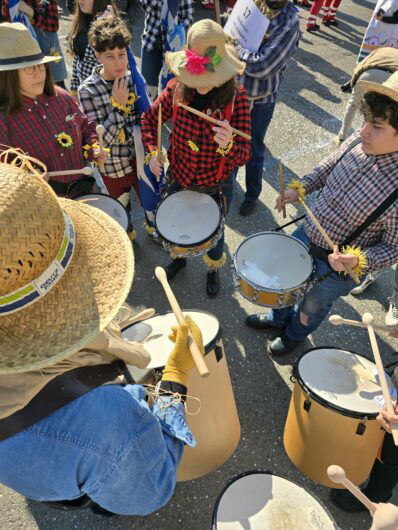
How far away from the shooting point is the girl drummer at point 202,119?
248cm

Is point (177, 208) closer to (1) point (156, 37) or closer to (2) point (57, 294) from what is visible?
(2) point (57, 294)

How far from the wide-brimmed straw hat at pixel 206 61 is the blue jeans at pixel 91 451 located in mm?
1959

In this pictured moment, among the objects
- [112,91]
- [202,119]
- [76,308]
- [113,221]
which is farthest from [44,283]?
[112,91]

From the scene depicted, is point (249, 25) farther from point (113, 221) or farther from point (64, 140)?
point (113, 221)

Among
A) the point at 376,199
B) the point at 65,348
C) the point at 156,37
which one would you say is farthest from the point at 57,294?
the point at 156,37

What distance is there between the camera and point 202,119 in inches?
104

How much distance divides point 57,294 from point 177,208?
1.78 meters

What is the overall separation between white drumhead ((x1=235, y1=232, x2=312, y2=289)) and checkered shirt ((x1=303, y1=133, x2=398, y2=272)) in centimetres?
25

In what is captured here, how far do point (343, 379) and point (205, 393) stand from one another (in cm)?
70

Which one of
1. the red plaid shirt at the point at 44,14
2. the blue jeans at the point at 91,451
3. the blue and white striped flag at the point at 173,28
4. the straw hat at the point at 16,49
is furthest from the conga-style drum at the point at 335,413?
the red plaid shirt at the point at 44,14

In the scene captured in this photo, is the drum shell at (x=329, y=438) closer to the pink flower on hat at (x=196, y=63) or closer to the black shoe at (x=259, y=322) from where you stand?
the black shoe at (x=259, y=322)

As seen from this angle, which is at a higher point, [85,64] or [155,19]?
[155,19]

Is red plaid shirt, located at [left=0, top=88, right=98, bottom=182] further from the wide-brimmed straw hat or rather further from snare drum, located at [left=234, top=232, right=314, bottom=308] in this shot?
snare drum, located at [left=234, top=232, right=314, bottom=308]

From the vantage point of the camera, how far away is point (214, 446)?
80.5 inches
